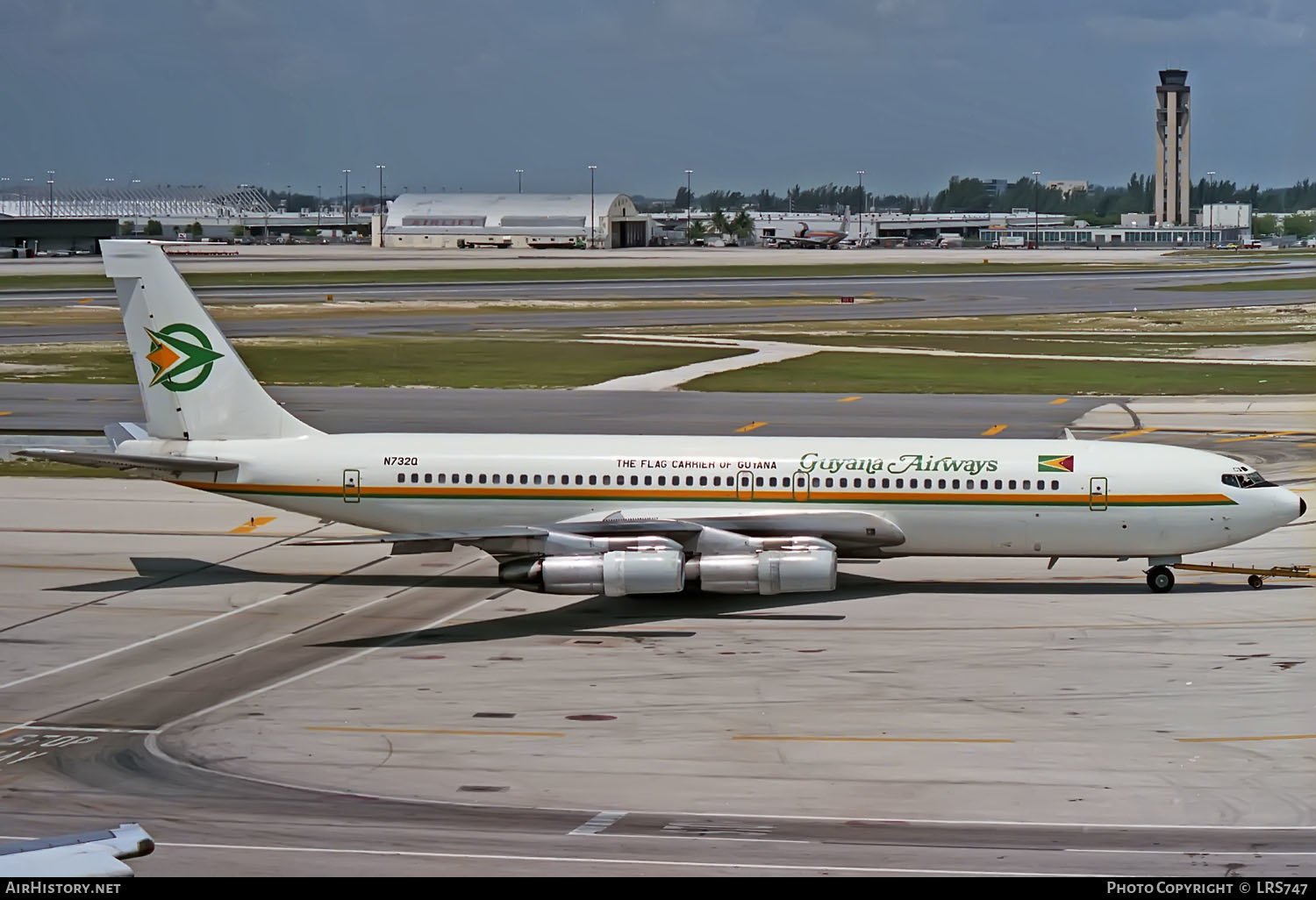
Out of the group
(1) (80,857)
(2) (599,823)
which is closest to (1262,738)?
(2) (599,823)

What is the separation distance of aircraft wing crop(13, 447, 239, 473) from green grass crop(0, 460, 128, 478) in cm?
1779

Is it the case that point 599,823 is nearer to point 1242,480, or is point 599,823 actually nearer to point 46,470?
point 1242,480

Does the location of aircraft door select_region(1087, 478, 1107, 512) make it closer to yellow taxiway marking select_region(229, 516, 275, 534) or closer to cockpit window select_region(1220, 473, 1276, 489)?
cockpit window select_region(1220, 473, 1276, 489)

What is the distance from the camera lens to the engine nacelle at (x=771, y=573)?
3731 cm

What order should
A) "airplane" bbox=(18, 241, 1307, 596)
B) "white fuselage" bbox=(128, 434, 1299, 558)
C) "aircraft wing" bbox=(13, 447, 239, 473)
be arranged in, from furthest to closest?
"white fuselage" bbox=(128, 434, 1299, 558) < "airplane" bbox=(18, 241, 1307, 596) < "aircraft wing" bbox=(13, 447, 239, 473)

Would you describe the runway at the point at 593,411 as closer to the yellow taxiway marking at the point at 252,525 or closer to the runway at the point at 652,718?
the yellow taxiway marking at the point at 252,525

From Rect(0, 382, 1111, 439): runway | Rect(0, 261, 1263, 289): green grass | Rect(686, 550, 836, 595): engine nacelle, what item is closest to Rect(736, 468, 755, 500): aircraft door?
Rect(686, 550, 836, 595): engine nacelle

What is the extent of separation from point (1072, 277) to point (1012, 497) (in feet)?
506

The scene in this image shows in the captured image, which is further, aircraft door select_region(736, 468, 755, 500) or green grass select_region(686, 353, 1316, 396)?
green grass select_region(686, 353, 1316, 396)

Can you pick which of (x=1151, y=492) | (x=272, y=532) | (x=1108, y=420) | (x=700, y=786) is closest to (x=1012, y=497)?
(x=1151, y=492)

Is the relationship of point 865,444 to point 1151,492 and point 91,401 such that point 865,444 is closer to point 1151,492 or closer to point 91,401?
point 1151,492

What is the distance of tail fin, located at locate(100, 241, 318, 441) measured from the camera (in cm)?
4175

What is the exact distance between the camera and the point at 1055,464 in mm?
39594

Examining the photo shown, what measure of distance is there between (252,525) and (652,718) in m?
24.3
